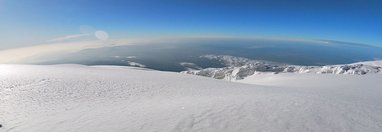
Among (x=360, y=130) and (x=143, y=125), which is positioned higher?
(x=143, y=125)

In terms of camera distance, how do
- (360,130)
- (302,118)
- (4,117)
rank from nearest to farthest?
(360,130)
(302,118)
(4,117)

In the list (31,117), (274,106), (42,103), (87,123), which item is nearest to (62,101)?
(42,103)

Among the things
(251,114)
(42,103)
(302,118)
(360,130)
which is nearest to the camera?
(360,130)

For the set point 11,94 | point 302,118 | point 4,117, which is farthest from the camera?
point 11,94

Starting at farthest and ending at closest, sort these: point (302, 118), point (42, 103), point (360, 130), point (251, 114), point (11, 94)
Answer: point (11, 94), point (42, 103), point (251, 114), point (302, 118), point (360, 130)

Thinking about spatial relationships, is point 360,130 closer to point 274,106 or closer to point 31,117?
point 274,106

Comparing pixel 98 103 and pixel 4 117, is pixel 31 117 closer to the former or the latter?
pixel 4 117

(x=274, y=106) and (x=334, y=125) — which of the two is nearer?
(x=334, y=125)

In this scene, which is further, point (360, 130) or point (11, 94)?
point (11, 94)

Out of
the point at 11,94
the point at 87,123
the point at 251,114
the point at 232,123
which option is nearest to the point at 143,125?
the point at 87,123
